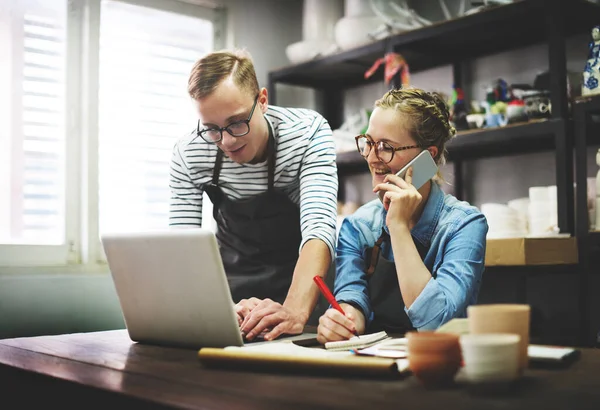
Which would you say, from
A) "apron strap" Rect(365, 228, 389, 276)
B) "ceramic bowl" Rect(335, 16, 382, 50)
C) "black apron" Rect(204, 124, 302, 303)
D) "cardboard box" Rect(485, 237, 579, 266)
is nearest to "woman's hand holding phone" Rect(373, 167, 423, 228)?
"apron strap" Rect(365, 228, 389, 276)

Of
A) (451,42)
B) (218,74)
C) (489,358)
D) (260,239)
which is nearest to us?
(489,358)

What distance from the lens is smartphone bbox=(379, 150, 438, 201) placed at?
1.51m

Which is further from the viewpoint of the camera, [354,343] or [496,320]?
[354,343]

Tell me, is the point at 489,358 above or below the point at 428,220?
below

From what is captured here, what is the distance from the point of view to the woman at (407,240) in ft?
4.58

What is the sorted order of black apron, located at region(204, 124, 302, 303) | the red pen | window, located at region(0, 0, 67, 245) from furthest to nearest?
window, located at region(0, 0, 67, 245) < black apron, located at region(204, 124, 302, 303) < the red pen

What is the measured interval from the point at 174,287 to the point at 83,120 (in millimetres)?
2227

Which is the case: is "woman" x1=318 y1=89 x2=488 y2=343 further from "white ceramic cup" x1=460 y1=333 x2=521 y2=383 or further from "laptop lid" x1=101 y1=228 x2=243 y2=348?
"white ceramic cup" x1=460 y1=333 x2=521 y2=383

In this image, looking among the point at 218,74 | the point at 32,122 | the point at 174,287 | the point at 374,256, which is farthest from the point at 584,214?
the point at 32,122

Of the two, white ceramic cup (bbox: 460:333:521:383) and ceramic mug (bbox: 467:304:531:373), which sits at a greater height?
ceramic mug (bbox: 467:304:531:373)

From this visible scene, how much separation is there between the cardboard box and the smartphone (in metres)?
0.94

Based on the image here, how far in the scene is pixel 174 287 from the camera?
1.21 meters

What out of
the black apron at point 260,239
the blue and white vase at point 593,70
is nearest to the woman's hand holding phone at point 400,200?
the black apron at point 260,239

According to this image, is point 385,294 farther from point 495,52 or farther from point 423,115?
point 495,52
